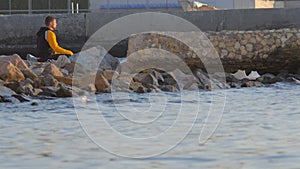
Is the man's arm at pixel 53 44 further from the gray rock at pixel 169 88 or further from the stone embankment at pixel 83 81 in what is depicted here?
the gray rock at pixel 169 88

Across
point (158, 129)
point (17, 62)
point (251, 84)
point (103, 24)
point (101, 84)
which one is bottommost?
point (251, 84)

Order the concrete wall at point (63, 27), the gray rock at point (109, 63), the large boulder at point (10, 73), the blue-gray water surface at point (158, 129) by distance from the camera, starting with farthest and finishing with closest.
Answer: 1. the concrete wall at point (63, 27)
2. the gray rock at point (109, 63)
3. the large boulder at point (10, 73)
4. the blue-gray water surface at point (158, 129)

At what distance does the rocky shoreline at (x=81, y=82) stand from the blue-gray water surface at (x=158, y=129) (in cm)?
74

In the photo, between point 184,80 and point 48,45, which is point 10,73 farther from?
point 48,45

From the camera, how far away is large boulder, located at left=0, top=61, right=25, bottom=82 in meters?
12.0

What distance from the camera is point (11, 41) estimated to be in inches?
940

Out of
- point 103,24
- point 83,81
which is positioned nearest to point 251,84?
point 83,81

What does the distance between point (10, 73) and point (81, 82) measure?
1015mm

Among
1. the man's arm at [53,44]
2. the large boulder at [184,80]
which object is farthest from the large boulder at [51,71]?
the man's arm at [53,44]

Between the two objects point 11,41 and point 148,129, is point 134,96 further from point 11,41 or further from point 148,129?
point 11,41

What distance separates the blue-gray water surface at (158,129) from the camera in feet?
18.9

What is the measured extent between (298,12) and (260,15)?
0.99 m

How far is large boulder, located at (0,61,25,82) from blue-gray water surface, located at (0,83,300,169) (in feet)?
4.76

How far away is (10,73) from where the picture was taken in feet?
39.5
